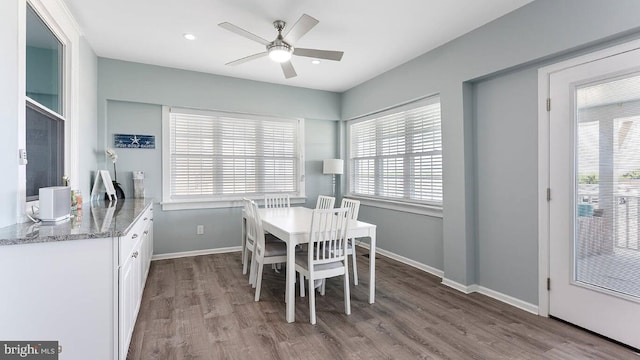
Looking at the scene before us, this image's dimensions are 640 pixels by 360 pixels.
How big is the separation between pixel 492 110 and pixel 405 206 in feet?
5.46

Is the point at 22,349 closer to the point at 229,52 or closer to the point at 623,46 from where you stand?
the point at 229,52

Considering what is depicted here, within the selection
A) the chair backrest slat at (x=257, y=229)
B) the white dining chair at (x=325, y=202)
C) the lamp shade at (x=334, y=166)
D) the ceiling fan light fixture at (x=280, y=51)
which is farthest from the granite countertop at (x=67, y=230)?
the lamp shade at (x=334, y=166)

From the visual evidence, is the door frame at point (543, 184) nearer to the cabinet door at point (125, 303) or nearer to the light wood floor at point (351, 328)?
the light wood floor at point (351, 328)

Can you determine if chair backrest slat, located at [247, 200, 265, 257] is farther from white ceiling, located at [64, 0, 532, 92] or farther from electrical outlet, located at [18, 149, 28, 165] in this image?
white ceiling, located at [64, 0, 532, 92]

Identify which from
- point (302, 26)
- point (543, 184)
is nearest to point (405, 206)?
point (543, 184)

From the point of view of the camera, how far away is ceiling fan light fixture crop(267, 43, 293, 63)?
276 cm

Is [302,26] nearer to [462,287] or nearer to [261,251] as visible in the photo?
[261,251]

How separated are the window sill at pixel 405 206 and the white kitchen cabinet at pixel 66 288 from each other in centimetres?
322

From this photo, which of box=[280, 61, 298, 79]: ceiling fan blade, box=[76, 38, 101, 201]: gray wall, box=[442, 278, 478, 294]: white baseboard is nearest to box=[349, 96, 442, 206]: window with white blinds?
box=[442, 278, 478, 294]: white baseboard

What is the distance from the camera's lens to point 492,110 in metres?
3.12

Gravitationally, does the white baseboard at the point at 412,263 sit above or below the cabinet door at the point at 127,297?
below

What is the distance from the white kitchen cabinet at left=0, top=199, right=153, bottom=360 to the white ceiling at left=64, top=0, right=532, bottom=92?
6.77 ft

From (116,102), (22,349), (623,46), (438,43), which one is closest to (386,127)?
(438,43)

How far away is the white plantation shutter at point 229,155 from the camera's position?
448 cm
